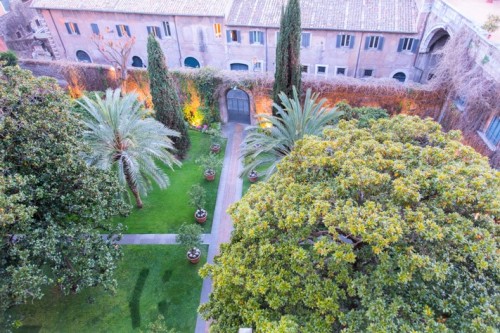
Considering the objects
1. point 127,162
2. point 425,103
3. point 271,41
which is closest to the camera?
point 127,162

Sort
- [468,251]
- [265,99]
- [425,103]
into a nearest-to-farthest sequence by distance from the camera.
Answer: [468,251], [425,103], [265,99]

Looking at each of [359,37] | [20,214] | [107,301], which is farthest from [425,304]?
[359,37]

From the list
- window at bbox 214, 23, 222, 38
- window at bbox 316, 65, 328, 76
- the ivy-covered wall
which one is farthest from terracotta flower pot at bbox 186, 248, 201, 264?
window at bbox 214, 23, 222, 38

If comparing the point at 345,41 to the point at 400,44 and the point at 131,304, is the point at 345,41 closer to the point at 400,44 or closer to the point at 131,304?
the point at 400,44

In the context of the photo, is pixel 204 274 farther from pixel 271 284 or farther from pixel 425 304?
pixel 425 304

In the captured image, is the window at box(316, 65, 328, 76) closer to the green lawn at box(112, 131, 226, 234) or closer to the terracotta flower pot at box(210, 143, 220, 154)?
the terracotta flower pot at box(210, 143, 220, 154)

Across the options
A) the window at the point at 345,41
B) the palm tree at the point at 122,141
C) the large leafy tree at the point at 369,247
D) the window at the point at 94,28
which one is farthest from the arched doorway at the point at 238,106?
the window at the point at 94,28

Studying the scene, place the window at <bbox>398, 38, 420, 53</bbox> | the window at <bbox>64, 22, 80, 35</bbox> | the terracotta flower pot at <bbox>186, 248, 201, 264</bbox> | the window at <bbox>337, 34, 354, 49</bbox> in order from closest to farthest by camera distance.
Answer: the terracotta flower pot at <bbox>186, 248, 201, 264</bbox>
the window at <bbox>398, 38, 420, 53</bbox>
the window at <bbox>337, 34, 354, 49</bbox>
the window at <bbox>64, 22, 80, 35</bbox>
